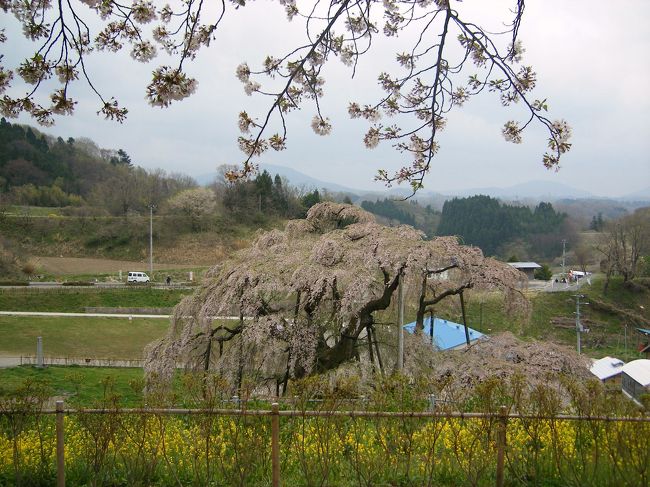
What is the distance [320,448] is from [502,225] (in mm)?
71488

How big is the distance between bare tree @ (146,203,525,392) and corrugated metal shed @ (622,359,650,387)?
396 inches

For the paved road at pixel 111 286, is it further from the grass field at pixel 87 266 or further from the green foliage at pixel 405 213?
the green foliage at pixel 405 213

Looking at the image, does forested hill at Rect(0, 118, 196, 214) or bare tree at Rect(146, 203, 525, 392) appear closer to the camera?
bare tree at Rect(146, 203, 525, 392)

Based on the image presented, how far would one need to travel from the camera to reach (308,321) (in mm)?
9781

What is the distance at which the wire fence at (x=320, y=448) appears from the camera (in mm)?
4047

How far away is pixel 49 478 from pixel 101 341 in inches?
842

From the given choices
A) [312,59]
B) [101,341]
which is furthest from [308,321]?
[101,341]

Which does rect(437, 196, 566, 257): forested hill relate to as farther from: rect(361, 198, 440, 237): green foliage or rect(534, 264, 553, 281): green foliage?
rect(534, 264, 553, 281): green foliage

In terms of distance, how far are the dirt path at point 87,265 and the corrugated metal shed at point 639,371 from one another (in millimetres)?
35237

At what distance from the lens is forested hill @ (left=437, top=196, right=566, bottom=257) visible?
226 feet

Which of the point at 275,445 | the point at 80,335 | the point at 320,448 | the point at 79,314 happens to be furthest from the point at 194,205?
the point at 275,445

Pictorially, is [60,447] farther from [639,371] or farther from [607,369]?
[607,369]

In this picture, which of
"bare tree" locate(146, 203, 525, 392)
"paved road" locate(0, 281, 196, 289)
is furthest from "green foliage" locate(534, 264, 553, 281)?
"bare tree" locate(146, 203, 525, 392)

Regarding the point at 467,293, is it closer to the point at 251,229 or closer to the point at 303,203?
the point at 303,203
